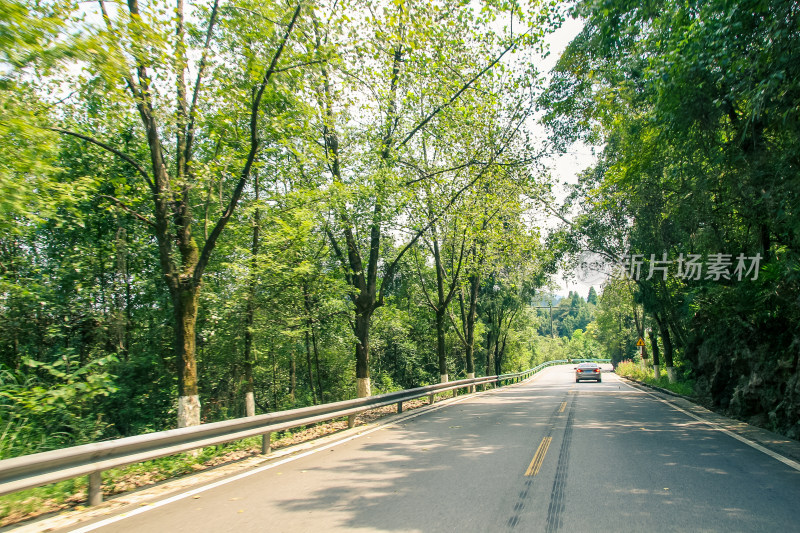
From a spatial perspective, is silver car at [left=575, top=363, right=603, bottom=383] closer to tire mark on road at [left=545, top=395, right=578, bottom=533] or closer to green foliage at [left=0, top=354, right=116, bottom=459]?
tire mark on road at [left=545, top=395, right=578, bottom=533]

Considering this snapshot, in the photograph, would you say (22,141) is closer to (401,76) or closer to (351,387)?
(401,76)

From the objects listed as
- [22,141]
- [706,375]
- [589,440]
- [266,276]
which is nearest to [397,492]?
[589,440]

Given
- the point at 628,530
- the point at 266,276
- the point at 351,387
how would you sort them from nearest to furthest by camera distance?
the point at 628,530 → the point at 266,276 → the point at 351,387

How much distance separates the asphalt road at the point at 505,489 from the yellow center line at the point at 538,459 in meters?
0.02

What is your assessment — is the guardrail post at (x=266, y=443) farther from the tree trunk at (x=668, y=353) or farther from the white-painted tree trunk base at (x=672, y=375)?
the white-painted tree trunk base at (x=672, y=375)

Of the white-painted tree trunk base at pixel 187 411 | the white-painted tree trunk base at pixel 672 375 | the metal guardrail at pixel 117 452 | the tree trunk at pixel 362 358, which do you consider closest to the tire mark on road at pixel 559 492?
the metal guardrail at pixel 117 452

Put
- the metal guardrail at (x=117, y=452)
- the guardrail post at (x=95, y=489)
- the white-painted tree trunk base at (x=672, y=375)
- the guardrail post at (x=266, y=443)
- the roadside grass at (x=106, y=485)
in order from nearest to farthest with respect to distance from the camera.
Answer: the metal guardrail at (x=117, y=452), the roadside grass at (x=106, y=485), the guardrail post at (x=95, y=489), the guardrail post at (x=266, y=443), the white-painted tree trunk base at (x=672, y=375)

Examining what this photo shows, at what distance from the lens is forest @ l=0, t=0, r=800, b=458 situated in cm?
835

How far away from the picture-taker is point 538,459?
723 cm

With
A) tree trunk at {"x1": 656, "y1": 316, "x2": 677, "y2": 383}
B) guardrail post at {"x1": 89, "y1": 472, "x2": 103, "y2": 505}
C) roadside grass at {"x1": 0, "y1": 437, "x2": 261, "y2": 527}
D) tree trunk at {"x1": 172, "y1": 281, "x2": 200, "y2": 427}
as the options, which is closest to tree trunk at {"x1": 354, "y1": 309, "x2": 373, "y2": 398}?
tree trunk at {"x1": 172, "y1": 281, "x2": 200, "y2": 427}

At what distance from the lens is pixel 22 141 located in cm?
701

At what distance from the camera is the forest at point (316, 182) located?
8352mm

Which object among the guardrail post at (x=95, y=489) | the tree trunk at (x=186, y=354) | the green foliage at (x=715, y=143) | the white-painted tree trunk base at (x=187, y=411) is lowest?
the guardrail post at (x=95, y=489)

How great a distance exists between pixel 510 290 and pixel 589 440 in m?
26.0
